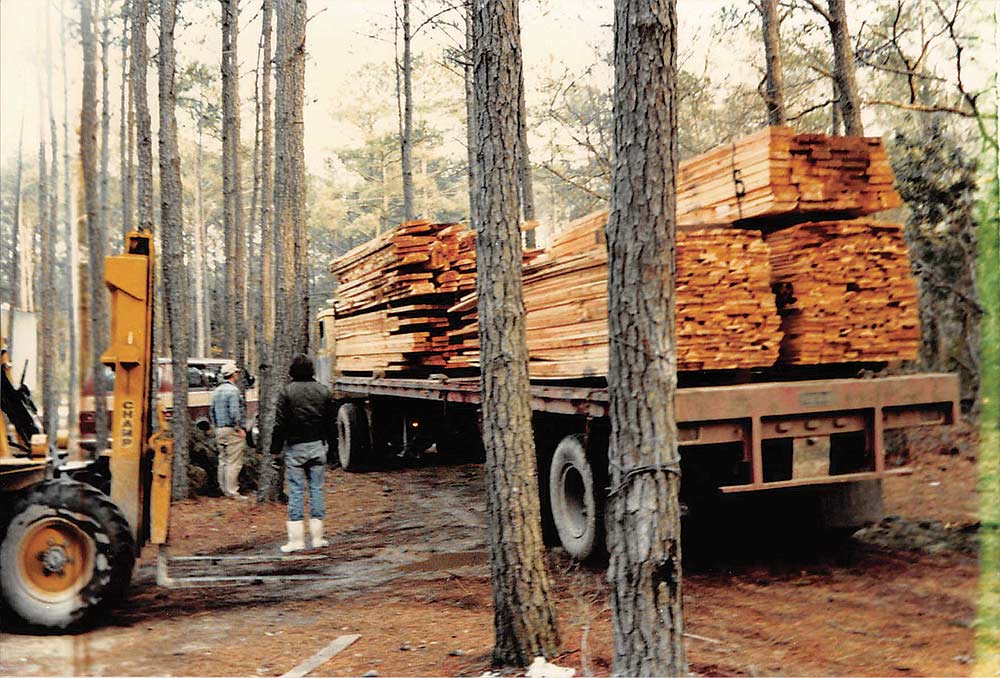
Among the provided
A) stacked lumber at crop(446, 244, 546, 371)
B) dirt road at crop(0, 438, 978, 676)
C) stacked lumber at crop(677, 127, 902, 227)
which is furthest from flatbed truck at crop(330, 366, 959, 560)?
stacked lumber at crop(446, 244, 546, 371)

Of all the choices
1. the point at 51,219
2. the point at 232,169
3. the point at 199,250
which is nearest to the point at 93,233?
the point at 232,169

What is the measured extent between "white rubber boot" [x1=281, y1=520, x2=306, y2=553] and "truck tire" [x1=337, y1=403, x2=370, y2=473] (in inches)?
253

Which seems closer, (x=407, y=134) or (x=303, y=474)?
(x=303, y=474)

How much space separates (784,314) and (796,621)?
8.84 feet

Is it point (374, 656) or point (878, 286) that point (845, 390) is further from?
point (374, 656)

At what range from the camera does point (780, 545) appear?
328 inches

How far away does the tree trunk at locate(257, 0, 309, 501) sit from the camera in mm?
12336

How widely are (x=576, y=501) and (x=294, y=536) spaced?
10.5ft

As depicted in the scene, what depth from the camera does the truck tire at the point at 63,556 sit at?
6547 millimetres

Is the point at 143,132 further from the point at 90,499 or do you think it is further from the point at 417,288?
the point at 90,499

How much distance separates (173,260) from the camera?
12391 millimetres

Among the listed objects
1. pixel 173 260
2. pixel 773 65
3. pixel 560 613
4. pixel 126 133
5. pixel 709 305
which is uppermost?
pixel 126 133

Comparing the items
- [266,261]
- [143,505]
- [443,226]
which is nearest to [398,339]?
[443,226]

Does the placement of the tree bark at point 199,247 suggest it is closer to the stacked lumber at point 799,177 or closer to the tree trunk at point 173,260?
the tree trunk at point 173,260
